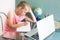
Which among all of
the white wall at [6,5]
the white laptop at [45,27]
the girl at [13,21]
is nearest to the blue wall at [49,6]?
the white wall at [6,5]

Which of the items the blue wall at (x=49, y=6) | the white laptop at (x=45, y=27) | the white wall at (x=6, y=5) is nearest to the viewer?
the white laptop at (x=45, y=27)

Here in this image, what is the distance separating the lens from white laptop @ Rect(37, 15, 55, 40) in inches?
57.5

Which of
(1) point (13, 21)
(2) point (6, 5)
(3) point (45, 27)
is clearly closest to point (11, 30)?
(1) point (13, 21)

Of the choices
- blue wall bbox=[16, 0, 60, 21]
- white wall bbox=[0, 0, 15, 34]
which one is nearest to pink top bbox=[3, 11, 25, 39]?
white wall bbox=[0, 0, 15, 34]

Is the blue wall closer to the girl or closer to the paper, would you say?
the girl

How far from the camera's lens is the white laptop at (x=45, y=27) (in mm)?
1459

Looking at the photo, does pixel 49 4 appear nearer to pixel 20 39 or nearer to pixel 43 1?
pixel 43 1

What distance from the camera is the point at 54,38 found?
1.68 metres

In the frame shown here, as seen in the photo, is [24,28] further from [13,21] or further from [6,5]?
[6,5]

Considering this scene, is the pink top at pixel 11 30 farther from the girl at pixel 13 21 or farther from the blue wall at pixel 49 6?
the blue wall at pixel 49 6

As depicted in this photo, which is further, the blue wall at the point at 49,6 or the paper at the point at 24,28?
the blue wall at the point at 49,6

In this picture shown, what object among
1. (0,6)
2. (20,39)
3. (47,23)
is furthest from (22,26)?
(0,6)

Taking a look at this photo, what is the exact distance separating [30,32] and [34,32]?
38 millimetres

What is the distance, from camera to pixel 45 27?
1587 millimetres
